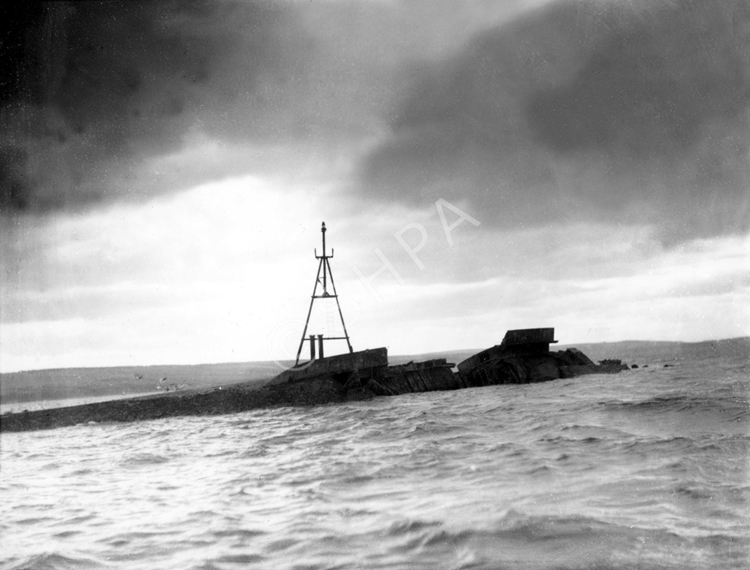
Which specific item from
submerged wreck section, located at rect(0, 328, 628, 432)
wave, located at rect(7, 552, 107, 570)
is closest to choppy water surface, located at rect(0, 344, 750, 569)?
wave, located at rect(7, 552, 107, 570)

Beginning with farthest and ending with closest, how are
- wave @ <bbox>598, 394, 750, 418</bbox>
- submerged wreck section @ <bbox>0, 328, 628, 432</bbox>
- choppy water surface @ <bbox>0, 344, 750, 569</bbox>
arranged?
submerged wreck section @ <bbox>0, 328, 628, 432</bbox>
wave @ <bbox>598, 394, 750, 418</bbox>
choppy water surface @ <bbox>0, 344, 750, 569</bbox>

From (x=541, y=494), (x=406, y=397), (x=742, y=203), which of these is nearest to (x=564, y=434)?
(x=541, y=494)

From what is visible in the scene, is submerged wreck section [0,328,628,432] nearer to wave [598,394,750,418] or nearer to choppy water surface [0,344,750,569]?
choppy water surface [0,344,750,569]

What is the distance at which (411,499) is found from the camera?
5691mm

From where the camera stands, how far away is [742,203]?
5.72 m

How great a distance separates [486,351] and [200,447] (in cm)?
1622

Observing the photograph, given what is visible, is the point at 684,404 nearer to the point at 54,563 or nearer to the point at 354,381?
the point at 354,381

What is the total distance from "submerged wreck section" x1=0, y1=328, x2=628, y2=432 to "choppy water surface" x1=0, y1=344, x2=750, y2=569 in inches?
368

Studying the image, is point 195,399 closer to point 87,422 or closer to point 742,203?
point 87,422

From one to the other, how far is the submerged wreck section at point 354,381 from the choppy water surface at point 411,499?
9.35m

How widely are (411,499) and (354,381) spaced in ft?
51.9

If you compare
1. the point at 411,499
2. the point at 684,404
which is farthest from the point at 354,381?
the point at 411,499

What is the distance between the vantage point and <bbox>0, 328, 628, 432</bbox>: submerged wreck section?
20406 millimetres

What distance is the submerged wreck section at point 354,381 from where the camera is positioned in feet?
66.9
